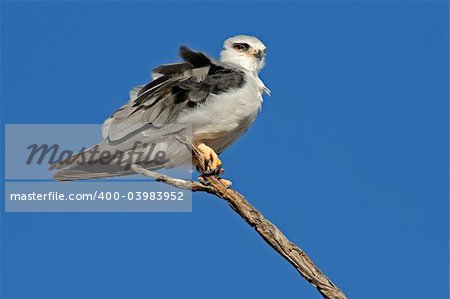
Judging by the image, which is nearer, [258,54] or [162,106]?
[162,106]

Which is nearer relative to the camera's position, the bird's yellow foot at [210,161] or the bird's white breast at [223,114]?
the bird's yellow foot at [210,161]

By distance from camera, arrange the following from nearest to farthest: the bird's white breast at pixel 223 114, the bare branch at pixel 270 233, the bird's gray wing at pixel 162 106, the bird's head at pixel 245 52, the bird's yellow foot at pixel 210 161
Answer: the bare branch at pixel 270 233 < the bird's yellow foot at pixel 210 161 < the bird's gray wing at pixel 162 106 < the bird's white breast at pixel 223 114 < the bird's head at pixel 245 52

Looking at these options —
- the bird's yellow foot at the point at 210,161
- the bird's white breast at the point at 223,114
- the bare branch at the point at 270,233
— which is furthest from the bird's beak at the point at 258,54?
the bare branch at the point at 270,233

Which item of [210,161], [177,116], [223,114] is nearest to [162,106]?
[177,116]

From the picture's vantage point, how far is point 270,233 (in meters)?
6.25

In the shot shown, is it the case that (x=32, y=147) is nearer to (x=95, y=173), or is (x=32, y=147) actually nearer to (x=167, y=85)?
(x=95, y=173)

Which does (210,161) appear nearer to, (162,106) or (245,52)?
(162,106)

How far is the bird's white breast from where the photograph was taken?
7219 millimetres

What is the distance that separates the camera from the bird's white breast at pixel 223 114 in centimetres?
722

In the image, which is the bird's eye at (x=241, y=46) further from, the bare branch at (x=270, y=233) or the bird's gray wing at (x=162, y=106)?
the bare branch at (x=270, y=233)

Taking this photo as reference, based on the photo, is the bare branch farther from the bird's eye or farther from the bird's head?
the bird's eye

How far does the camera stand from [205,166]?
6891mm

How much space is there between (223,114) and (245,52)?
1572 mm

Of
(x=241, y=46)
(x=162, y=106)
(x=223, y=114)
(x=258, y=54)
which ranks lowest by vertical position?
(x=223, y=114)
